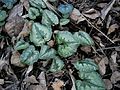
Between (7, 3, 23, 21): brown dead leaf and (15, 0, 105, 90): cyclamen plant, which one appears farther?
(7, 3, 23, 21): brown dead leaf

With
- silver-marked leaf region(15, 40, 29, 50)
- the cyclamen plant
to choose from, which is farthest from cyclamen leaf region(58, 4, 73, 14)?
silver-marked leaf region(15, 40, 29, 50)

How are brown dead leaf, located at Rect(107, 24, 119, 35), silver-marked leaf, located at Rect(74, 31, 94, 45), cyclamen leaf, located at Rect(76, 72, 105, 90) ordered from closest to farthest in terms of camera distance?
cyclamen leaf, located at Rect(76, 72, 105, 90)
silver-marked leaf, located at Rect(74, 31, 94, 45)
brown dead leaf, located at Rect(107, 24, 119, 35)

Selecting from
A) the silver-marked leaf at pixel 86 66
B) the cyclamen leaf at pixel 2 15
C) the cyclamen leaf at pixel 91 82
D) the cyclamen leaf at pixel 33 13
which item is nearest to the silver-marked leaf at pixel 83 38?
the silver-marked leaf at pixel 86 66

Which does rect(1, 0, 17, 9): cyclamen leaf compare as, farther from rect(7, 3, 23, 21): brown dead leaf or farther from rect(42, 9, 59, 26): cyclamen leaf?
rect(42, 9, 59, 26): cyclamen leaf

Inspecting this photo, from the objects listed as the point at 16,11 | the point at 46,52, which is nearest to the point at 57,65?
the point at 46,52

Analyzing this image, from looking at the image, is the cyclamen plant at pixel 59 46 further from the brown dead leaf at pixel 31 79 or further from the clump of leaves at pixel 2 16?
the clump of leaves at pixel 2 16

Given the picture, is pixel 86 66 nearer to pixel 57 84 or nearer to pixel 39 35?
pixel 57 84

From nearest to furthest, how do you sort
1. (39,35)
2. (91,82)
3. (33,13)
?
(91,82), (39,35), (33,13)
